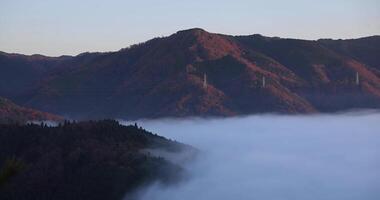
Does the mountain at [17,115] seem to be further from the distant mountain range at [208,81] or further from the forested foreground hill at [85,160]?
the distant mountain range at [208,81]

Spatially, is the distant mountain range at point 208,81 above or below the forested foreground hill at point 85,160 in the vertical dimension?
above

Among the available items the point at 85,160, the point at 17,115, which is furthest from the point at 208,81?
the point at 85,160

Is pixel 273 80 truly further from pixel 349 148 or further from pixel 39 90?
pixel 39 90

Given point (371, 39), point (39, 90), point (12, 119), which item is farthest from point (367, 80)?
point (12, 119)

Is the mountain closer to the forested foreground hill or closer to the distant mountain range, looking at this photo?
the forested foreground hill

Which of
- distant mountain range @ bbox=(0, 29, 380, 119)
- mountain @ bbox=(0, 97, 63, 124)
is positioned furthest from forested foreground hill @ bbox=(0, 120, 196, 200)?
distant mountain range @ bbox=(0, 29, 380, 119)

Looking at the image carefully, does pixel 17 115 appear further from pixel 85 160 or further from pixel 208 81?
pixel 208 81

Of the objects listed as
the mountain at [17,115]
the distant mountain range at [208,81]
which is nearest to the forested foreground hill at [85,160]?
the mountain at [17,115]
